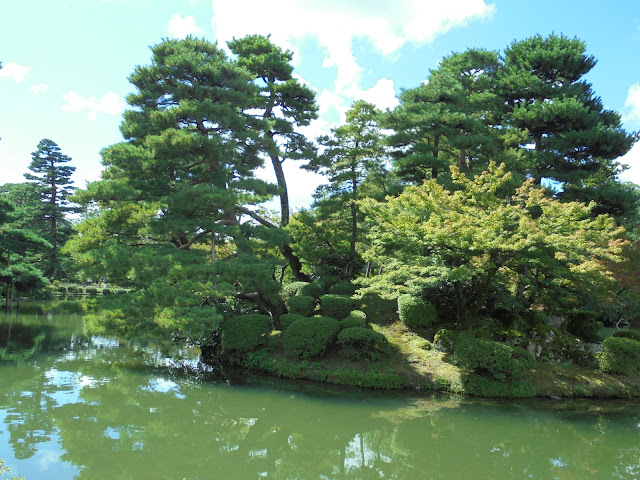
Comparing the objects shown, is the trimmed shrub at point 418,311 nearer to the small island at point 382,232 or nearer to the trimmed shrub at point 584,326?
the small island at point 382,232

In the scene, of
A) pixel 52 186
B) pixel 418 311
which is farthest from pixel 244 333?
pixel 52 186

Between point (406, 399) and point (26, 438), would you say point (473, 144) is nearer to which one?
point (406, 399)

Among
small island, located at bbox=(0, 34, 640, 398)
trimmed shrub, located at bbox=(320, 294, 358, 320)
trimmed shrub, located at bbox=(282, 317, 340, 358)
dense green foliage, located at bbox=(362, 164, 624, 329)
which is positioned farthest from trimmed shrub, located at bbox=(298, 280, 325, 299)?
trimmed shrub, located at bbox=(282, 317, 340, 358)

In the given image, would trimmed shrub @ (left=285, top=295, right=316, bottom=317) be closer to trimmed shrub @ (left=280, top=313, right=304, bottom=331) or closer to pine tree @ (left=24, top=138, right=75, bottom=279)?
trimmed shrub @ (left=280, top=313, right=304, bottom=331)

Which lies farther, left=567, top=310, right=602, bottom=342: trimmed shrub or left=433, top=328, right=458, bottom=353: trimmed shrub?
left=567, top=310, right=602, bottom=342: trimmed shrub

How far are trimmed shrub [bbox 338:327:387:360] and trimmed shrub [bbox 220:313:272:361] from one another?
208 cm

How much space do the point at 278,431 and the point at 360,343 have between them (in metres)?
3.59

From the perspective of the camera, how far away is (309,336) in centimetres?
984

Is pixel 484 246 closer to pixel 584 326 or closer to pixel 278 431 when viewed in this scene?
pixel 278 431

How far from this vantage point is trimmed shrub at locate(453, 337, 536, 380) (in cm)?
857

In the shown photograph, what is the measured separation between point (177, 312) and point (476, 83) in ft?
43.3

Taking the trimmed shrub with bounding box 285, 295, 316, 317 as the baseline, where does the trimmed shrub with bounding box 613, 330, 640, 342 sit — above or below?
below

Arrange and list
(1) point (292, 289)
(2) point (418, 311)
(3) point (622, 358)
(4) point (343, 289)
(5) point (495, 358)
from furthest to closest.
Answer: (1) point (292, 289), (4) point (343, 289), (2) point (418, 311), (3) point (622, 358), (5) point (495, 358)

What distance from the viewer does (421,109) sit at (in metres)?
13.1
